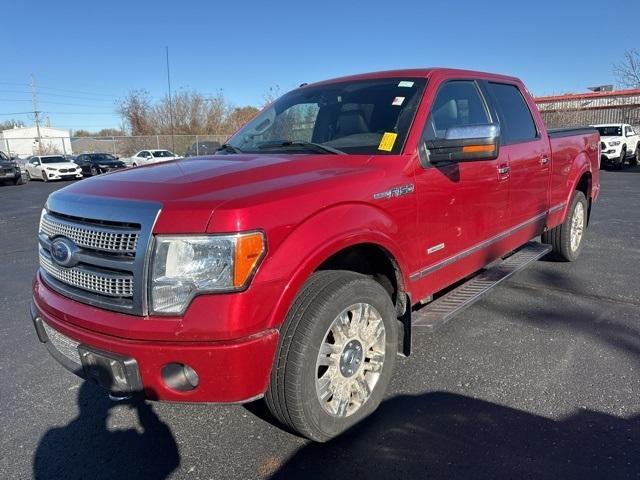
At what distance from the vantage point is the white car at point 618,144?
19.9m

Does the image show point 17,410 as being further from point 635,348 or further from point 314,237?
point 635,348

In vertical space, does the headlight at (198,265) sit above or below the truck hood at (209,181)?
below

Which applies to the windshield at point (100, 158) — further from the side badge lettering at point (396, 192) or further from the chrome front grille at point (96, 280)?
the side badge lettering at point (396, 192)

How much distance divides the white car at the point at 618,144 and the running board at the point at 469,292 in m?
17.8

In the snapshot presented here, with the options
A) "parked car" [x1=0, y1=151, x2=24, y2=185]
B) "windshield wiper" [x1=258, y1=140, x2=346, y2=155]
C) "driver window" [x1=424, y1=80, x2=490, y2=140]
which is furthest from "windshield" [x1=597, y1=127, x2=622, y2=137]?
→ "parked car" [x1=0, y1=151, x2=24, y2=185]

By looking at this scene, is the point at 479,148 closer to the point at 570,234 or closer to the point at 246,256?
the point at 246,256

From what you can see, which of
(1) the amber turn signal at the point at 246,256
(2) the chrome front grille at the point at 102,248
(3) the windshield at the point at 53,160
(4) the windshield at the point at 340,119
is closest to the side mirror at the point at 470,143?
(4) the windshield at the point at 340,119

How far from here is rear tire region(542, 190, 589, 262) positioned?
17.9ft

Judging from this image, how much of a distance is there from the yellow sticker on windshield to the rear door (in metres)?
1.28

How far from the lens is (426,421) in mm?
2719

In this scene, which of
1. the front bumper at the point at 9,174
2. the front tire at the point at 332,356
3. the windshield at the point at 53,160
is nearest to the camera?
the front tire at the point at 332,356

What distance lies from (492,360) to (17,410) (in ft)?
10.1

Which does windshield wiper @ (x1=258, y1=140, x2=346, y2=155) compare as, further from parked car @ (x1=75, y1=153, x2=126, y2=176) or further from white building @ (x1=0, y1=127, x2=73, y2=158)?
white building @ (x1=0, y1=127, x2=73, y2=158)

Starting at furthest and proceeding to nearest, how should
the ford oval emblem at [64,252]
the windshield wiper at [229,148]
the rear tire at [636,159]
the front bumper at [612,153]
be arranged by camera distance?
the rear tire at [636,159]
the front bumper at [612,153]
the windshield wiper at [229,148]
the ford oval emblem at [64,252]
